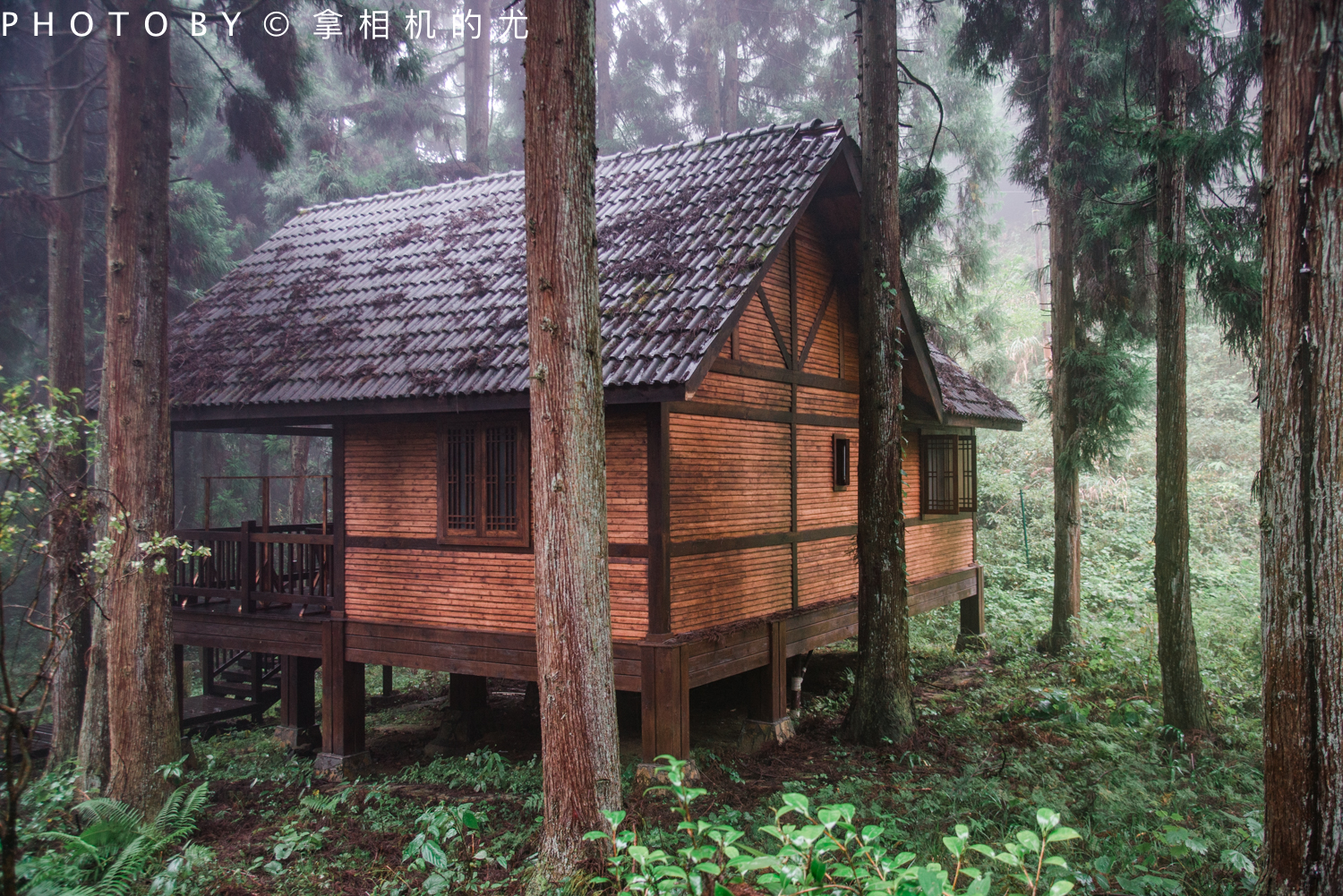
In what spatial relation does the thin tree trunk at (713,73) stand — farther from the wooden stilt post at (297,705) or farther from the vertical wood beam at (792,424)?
the wooden stilt post at (297,705)

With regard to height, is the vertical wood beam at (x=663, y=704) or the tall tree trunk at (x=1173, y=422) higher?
the tall tree trunk at (x=1173, y=422)

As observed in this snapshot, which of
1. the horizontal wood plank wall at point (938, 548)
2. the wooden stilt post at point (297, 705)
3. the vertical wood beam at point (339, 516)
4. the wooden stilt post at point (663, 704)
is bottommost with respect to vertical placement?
the wooden stilt post at point (297, 705)

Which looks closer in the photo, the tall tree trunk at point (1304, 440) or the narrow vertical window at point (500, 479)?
the tall tree trunk at point (1304, 440)

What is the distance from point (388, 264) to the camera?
11.7 metres

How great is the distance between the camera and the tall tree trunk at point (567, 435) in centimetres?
553

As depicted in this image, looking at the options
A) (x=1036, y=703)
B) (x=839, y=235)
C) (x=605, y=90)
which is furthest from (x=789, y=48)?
(x=1036, y=703)

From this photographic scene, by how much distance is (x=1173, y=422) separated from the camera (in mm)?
9117

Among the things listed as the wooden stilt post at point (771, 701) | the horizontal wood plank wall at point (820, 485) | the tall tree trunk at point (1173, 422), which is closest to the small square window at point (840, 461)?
the horizontal wood plank wall at point (820, 485)

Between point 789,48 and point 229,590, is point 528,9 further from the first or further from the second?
point 789,48

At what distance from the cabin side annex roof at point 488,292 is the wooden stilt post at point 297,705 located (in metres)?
3.53

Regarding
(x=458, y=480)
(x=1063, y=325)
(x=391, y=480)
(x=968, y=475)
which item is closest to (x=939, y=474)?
(x=968, y=475)

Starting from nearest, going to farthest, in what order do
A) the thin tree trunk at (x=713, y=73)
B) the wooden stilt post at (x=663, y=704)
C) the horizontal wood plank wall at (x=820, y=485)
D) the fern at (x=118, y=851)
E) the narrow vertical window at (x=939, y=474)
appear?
the fern at (x=118, y=851) < the wooden stilt post at (x=663, y=704) < the horizontal wood plank wall at (x=820, y=485) < the narrow vertical window at (x=939, y=474) < the thin tree trunk at (x=713, y=73)

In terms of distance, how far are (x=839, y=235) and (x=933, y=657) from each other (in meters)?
6.81

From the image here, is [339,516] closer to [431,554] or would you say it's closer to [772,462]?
[431,554]
